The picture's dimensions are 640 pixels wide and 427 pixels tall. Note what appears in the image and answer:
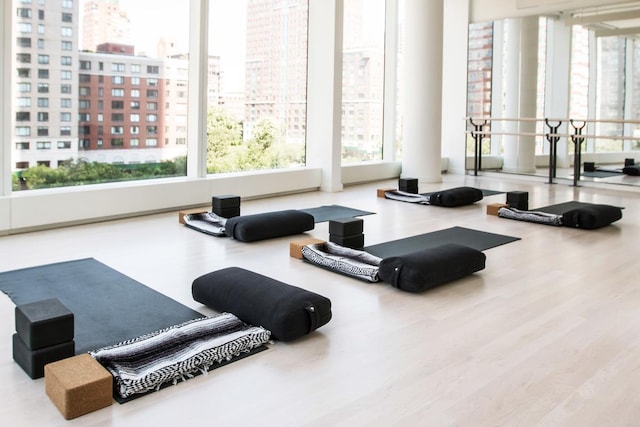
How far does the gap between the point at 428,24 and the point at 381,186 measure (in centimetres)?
228

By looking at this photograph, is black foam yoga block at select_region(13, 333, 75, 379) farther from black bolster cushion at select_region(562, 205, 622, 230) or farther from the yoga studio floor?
black bolster cushion at select_region(562, 205, 622, 230)

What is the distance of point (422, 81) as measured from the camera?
344 inches

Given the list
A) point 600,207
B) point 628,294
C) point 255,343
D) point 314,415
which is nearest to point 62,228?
point 255,343

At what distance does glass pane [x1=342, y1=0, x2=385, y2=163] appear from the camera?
29.0ft

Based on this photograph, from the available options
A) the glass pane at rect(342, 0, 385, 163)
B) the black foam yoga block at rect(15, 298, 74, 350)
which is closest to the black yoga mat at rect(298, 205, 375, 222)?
the glass pane at rect(342, 0, 385, 163)

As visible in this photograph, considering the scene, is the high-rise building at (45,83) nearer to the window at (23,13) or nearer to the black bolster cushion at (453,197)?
the window at (23,13)

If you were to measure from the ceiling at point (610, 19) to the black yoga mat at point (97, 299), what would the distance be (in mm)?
7399

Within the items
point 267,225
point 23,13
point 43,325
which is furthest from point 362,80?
point 43,325

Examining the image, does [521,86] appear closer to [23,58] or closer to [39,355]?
[23,58]

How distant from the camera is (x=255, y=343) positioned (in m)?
2.84

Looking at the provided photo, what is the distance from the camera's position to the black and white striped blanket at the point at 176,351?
2.44 metres

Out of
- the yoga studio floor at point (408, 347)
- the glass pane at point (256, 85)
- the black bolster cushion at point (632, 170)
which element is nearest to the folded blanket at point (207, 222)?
the yoga studio floor at point (408, 347)

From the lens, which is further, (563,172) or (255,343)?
(563,172)

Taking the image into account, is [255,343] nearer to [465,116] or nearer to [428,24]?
[428,24]
